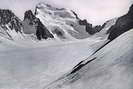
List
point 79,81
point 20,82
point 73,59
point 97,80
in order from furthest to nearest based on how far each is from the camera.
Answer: point 73,59 < point 20,82 < point 79,81 < point 97,80

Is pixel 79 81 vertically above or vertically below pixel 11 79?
below

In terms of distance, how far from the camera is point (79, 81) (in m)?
21.5

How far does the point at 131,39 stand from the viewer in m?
23.6

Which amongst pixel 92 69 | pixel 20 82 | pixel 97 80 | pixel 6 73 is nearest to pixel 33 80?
pixel 20 82

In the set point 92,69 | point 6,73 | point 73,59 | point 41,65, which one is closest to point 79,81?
point 92,69

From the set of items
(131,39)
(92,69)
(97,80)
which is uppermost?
(131,39)

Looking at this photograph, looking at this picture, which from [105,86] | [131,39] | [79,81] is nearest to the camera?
[105,86]

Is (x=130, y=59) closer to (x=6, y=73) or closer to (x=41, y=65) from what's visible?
(x=6, y=73)

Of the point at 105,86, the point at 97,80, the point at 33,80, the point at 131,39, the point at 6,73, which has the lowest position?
the point at 105,86

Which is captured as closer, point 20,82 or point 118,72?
point 118,72

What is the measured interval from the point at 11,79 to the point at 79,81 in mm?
20257

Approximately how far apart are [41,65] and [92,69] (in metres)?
A: 28.6

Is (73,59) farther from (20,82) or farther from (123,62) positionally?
(123,62)

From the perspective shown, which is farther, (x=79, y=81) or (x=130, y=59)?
(x=79, y=81)
